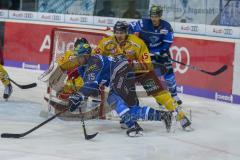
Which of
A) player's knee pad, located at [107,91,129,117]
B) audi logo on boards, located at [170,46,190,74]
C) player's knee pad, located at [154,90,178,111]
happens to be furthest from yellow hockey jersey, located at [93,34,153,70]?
audi logo on boards, located at [170,46,190,74]

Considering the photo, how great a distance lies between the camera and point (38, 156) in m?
4.64

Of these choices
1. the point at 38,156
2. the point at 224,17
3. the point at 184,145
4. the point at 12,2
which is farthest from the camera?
the point at 12,2

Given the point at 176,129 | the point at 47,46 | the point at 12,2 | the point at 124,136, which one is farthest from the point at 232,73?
the point at 12,2

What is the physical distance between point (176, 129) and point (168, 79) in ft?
3.57

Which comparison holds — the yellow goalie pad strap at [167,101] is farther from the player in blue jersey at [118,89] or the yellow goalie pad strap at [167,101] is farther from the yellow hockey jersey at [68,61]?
the yellow hockey jersey at [68,61]

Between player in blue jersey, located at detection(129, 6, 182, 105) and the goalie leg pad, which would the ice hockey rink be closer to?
the goalie leg pad

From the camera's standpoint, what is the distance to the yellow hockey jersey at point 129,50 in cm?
584

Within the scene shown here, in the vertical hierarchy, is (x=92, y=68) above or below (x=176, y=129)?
above

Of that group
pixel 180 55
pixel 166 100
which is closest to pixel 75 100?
pixel 166 100

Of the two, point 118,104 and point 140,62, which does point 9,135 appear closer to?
point 118,104

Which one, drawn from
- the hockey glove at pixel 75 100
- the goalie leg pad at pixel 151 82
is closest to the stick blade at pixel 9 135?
the hockey glove at pixel 75 100

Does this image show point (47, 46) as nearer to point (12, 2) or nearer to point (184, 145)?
point (12, 2)

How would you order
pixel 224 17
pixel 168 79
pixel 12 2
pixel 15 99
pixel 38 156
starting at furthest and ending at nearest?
pixel 12 2 → pixel 224 17 → pixel 15 99 → pixel 168 79 → pixel 38 156

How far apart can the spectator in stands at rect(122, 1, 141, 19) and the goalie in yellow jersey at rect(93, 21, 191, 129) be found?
143 inches
